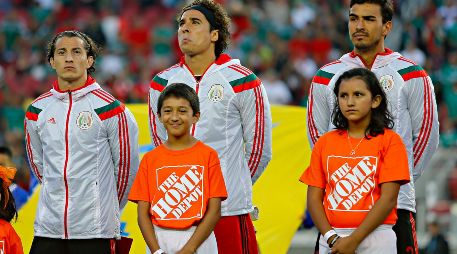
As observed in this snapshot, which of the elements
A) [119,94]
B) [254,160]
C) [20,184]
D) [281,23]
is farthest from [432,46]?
[254,160]

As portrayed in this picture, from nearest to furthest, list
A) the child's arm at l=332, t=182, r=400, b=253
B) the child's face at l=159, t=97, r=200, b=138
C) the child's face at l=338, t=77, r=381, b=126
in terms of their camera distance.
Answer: the child's arm at l=332, t=182, r=400, b=253 < the child's face at l=338, t=77, r=381, b=126 < the child's face at l=159, t=97, r=200, b=138

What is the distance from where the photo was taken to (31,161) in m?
7.28

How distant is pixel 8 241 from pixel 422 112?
249 cm

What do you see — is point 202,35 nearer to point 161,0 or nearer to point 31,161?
point 31,161

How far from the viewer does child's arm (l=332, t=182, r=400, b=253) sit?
20.1 ft

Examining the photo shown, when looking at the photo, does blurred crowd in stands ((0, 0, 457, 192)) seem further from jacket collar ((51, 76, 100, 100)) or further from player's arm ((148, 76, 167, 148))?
jacket collar ((51, 76, 100, 100))

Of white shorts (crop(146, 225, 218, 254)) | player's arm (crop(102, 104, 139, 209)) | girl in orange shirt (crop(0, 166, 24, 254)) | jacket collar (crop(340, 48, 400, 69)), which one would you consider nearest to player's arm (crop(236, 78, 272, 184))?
jacket collar (crop(340, 48, 400, 69))

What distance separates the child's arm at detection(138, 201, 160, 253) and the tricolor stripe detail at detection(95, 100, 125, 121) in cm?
84

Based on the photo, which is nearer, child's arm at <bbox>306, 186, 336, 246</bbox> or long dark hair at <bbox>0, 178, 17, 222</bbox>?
child's arm at <bbox>306, 186, 336, 246</bbox>

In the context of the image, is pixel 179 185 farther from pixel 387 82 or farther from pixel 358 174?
pixel 387 82

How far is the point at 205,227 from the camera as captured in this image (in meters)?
6.34

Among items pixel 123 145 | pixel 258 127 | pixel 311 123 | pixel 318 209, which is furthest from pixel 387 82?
pixel 123 145

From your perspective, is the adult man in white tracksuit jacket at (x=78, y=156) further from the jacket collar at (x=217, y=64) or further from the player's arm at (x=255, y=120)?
the player's arm at (x=255, y=120)

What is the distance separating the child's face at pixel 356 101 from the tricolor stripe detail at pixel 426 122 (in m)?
0.69
